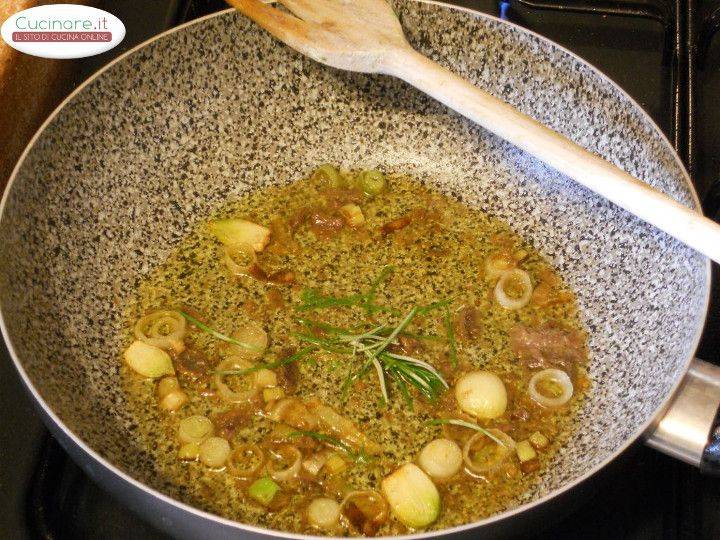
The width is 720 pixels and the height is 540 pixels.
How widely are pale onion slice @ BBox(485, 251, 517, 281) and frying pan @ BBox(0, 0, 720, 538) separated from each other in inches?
2.6

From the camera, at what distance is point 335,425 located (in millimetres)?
971

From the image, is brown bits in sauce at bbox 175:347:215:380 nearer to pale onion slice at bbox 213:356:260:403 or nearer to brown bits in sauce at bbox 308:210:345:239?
pale onion slice at bbox 213:356:260:403

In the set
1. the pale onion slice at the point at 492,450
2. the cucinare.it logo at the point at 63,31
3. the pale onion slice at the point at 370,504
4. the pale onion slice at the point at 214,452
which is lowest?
the pale onion slice at the point at 214,452

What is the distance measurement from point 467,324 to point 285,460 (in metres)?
0.32

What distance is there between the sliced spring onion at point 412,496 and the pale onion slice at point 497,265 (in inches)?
13.5

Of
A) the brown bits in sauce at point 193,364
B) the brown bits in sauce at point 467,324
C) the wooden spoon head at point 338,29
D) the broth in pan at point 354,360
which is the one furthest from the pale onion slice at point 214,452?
the wooden spoon head at point 338,29

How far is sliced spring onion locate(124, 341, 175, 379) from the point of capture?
1.02 meters

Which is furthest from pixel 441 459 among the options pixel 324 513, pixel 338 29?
pixel 338 29

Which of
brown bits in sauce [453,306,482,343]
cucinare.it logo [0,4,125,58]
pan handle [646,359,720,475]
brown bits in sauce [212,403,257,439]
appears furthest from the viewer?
cucinare.it logo [0,4,125,58]

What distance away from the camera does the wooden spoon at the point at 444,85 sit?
859mm

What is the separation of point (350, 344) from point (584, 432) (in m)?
0.32

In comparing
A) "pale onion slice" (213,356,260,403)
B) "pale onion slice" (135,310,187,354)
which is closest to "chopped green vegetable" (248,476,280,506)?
"pale onion slice" (213,356,260,403)

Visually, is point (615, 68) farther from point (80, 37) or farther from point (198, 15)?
point (80, 37)

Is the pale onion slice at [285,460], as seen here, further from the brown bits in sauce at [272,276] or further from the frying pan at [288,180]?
the brown bits in sauce at [272,276]
